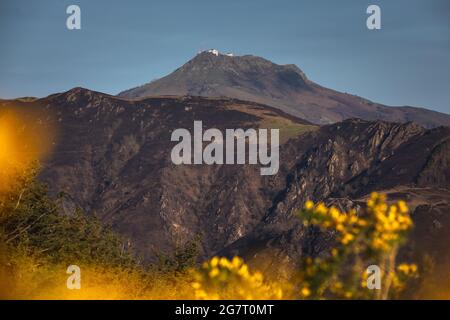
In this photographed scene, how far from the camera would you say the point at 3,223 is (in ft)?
238

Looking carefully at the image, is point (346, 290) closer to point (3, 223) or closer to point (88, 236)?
point (3, 223)

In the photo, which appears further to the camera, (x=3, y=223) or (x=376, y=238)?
(x=3, y=223)

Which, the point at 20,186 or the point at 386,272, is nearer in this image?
the point at 386,272

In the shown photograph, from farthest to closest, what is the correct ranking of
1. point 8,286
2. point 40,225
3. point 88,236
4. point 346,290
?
point 88,236 < point 40,225 < point 8,286 < point 346,290
